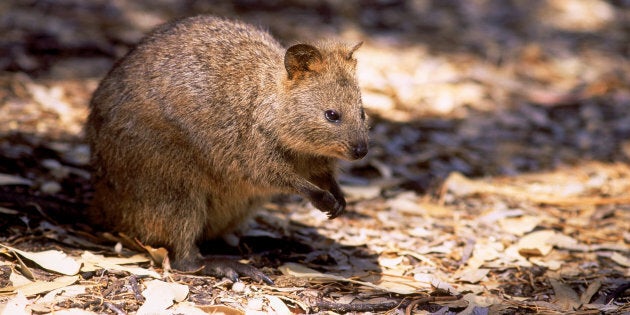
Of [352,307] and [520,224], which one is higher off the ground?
[520,224]

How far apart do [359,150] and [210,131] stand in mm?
995

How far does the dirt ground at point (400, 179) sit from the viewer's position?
4449mm

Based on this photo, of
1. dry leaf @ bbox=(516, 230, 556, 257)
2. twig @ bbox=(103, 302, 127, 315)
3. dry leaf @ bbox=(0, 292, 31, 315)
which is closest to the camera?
dry leaf @ bbox=(0, 292, 31, 315)

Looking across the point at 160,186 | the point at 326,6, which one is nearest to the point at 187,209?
the point at 160,186

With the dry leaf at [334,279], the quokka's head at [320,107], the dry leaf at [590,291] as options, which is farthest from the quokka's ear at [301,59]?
the dry leaf at [590,291]

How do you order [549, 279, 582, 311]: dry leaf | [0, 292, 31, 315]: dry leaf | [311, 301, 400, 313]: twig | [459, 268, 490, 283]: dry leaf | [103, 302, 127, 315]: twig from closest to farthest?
[0, 292, 31, 315]: dry leaf → [103, 302, 127, 315]: twig → [311, 301, 400, 313]: twig → [549, 279, 582, 311]: dry leaf → [459, 268, 490, 283]: dry leaf

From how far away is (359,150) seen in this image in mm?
4570

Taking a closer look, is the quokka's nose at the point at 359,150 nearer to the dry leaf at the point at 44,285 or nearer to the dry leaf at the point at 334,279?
the dry leaf at the point at 334,279

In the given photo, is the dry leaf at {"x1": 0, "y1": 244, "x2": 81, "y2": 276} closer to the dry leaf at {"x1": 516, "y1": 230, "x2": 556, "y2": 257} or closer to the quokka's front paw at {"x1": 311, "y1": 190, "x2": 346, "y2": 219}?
the quokka's front paw at {"x1": 311, "y1": 190, "x2": 346, "y2": 219}

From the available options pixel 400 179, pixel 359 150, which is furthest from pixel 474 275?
pixel 400 179

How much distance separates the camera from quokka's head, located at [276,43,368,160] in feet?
15.2

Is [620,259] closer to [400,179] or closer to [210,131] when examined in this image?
[400,179]

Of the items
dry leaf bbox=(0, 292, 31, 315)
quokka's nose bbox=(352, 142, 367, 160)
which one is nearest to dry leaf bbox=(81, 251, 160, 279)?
dry leaf bbox=(0, 292, 31, 315)

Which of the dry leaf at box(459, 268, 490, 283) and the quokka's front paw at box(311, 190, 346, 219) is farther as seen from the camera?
the dry leaf at box(459, 268, 490, 283)
